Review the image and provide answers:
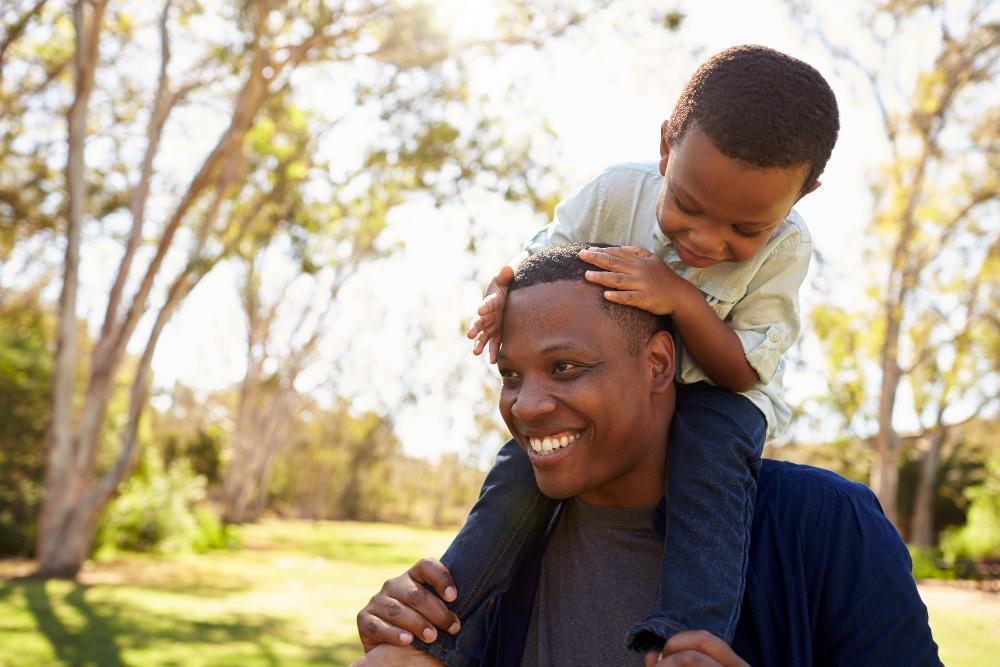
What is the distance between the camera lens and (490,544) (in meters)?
2.52

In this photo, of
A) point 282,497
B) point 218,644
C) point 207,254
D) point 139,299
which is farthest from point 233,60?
point 282,497

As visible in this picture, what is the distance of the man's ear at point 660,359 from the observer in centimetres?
243

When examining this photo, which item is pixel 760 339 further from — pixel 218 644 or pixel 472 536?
pixel 218 644

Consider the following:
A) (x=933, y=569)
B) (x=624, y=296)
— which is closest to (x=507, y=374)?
(x=624, y=296)

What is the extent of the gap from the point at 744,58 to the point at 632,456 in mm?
1020

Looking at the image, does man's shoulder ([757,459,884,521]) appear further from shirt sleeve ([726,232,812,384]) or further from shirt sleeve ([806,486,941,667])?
shirt sleeve ([726,232,812,384])

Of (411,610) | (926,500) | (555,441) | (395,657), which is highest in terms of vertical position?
(555,441)

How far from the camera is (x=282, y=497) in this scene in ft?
165

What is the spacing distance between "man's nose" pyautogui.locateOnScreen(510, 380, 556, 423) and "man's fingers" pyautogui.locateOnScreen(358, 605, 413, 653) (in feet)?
2.03

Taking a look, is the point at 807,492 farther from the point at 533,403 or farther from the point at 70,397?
the point at 70,397

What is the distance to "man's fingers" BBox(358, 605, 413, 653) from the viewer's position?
236 centimetres

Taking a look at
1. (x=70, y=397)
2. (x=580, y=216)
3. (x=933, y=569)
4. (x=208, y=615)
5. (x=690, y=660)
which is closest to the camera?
(x=690, y=660)

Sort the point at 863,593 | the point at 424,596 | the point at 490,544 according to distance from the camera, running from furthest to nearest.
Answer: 1. the point at 490,544
2. the point at 424,596
3. the point at 863,593

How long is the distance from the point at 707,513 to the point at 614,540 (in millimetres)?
369
